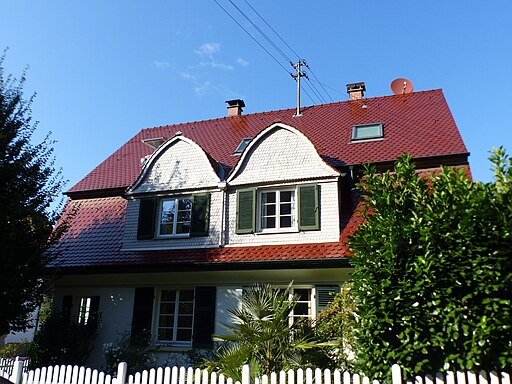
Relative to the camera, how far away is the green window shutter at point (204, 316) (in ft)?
39.7

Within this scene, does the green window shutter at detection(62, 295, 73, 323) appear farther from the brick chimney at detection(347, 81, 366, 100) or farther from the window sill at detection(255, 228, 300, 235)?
the brick chimney at detection(347, 81, 366, 100)

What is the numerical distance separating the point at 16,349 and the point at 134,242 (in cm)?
970

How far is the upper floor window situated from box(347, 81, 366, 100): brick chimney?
332 inches

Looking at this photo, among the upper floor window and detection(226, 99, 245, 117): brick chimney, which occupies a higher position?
detection(226, 99, 245, 117): brick chimney

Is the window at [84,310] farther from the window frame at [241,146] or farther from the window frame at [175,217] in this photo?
the window frame at [241,146]

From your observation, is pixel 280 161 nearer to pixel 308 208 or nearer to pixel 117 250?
pixel 308 208

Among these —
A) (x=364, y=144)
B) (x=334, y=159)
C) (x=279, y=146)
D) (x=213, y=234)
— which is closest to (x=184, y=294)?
→ (x=213, y=234)

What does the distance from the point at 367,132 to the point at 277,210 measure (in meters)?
4.57

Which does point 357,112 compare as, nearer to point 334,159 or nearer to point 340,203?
point 334,159

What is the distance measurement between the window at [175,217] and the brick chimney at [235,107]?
717 centimetres

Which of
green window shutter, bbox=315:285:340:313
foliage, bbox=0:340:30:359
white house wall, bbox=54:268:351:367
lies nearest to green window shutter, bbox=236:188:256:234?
white house wall, bbox=54:268:351:367

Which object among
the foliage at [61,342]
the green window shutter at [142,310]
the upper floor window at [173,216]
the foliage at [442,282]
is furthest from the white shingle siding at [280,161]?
the foliage at [442,282]

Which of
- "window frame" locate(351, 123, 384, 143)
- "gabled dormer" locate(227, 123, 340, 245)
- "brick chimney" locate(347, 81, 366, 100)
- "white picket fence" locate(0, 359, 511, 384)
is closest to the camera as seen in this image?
"white picket fence" locate(0, 359, 511, 384)

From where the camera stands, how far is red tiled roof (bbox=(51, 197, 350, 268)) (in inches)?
468
